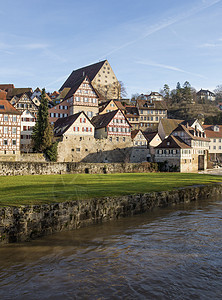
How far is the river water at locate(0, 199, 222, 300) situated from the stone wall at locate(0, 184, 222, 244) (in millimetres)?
492

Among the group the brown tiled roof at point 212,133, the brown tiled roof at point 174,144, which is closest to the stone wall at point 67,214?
the brown tiled roof at point 174,144

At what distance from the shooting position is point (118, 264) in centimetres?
1045

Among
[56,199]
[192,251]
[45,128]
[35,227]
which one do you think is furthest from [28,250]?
[45,128]

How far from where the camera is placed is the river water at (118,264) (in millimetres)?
8461

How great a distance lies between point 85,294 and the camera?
8.26m

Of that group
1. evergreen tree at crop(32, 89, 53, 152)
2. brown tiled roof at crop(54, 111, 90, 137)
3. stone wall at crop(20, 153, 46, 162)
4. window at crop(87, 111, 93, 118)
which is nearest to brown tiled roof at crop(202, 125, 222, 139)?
window at crop(87, 111, 93, 118)

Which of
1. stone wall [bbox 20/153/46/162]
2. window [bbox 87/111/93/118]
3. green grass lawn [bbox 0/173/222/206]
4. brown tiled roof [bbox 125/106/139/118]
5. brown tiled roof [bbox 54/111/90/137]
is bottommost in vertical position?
green grass lawn [bbox 0/173/222/206]

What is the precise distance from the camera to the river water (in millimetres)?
8461

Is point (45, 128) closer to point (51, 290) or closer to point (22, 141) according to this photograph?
point (22, 141)

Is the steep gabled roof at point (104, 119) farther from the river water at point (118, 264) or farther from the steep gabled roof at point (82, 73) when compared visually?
the river water at point (118, 264)

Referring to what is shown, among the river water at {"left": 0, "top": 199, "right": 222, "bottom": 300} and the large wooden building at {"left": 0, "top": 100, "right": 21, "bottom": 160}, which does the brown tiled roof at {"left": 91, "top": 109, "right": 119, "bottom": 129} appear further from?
the river water at {"left": 0, "top": 199, "right": 222, "bottom": 300}

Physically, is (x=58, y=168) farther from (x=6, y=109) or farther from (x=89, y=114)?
(x=89, y=114)

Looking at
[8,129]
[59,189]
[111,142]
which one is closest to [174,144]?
[111,142]

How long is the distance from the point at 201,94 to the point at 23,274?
174 metres
